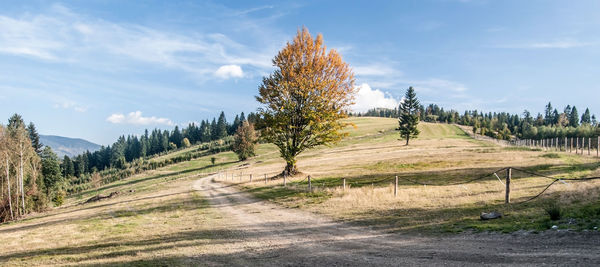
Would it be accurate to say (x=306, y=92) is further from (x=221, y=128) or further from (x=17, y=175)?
(x=221, y=128)

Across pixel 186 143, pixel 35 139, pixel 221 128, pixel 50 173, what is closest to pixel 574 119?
pixel 221 128

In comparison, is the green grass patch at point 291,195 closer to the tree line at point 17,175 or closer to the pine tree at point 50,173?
the tree line at point 17,175

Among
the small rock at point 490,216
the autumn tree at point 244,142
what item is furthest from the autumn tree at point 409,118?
the small rock at point 490,216

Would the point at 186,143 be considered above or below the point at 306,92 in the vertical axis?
below

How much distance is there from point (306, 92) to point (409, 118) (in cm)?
6288

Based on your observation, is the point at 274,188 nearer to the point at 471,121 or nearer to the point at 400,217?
the point at 400,217

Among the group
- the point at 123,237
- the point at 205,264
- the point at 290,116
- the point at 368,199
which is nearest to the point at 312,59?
the point at 290,116

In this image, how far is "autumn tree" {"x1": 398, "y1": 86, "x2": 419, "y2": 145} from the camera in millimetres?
83938

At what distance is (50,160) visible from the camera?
68.1 metres

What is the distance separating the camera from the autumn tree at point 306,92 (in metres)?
29.5

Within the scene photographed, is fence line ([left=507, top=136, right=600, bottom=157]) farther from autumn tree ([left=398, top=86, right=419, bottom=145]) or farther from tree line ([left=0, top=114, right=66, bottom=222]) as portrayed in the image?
tree line ([left=0, top=114, right=66, bottom=222])

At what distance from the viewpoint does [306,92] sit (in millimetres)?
29406

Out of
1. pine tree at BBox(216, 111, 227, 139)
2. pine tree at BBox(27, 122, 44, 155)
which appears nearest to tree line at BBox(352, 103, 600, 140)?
pine tree at BBox(216, 111, 227, 139)

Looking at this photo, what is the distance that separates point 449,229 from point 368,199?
716 centimetres
